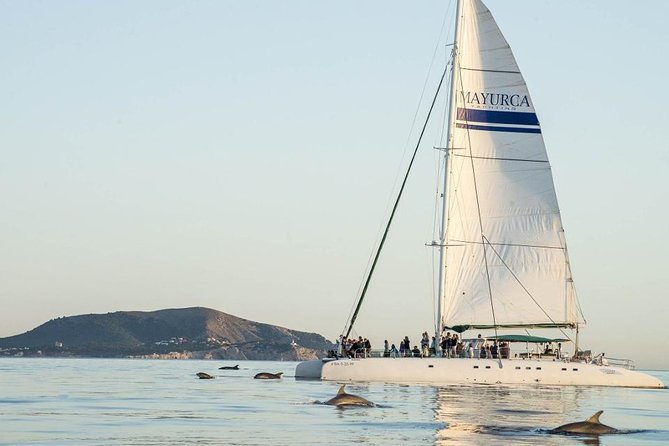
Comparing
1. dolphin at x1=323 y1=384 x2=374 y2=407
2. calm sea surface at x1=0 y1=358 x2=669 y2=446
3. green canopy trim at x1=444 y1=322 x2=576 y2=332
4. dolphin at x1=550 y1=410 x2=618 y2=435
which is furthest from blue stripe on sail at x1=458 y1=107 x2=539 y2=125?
dolphin at x1=550 y1=410 x2=618 y2=435

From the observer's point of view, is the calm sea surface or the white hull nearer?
the calm sea surface

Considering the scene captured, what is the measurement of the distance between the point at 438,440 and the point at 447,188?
34.2 m

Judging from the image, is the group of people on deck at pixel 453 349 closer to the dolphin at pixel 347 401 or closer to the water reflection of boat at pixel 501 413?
the water reflection of boat at pixel 501 413

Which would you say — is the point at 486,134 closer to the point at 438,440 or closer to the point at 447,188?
the point at 447,188

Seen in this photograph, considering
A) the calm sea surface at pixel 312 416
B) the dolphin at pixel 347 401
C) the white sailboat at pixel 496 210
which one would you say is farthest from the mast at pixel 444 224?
the dolphin at pixel 347 401

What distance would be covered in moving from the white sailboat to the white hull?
1.22 metres

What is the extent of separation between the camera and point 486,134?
6681cm

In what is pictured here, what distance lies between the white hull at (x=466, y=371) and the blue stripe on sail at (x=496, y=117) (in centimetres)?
1317

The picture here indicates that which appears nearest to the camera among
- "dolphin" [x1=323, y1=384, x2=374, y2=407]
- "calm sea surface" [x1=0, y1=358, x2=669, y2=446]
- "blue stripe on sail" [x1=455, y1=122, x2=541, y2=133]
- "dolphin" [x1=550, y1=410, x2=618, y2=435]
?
"calm sea surface" [x1=0, y1=358, x2=669, y2=446]

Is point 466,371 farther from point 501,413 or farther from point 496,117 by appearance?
point 501,413

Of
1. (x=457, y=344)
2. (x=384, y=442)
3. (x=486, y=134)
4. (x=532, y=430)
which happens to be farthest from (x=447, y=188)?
(x=384, y=442)

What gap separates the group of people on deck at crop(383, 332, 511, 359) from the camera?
207 feet

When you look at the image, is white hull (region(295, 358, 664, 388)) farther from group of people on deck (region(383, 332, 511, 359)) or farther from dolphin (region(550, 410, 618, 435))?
dolphin (region(550, 410, 618, 435))

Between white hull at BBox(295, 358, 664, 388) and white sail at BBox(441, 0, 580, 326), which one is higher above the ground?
white sail at BBox(441, 0, 580, 326)
